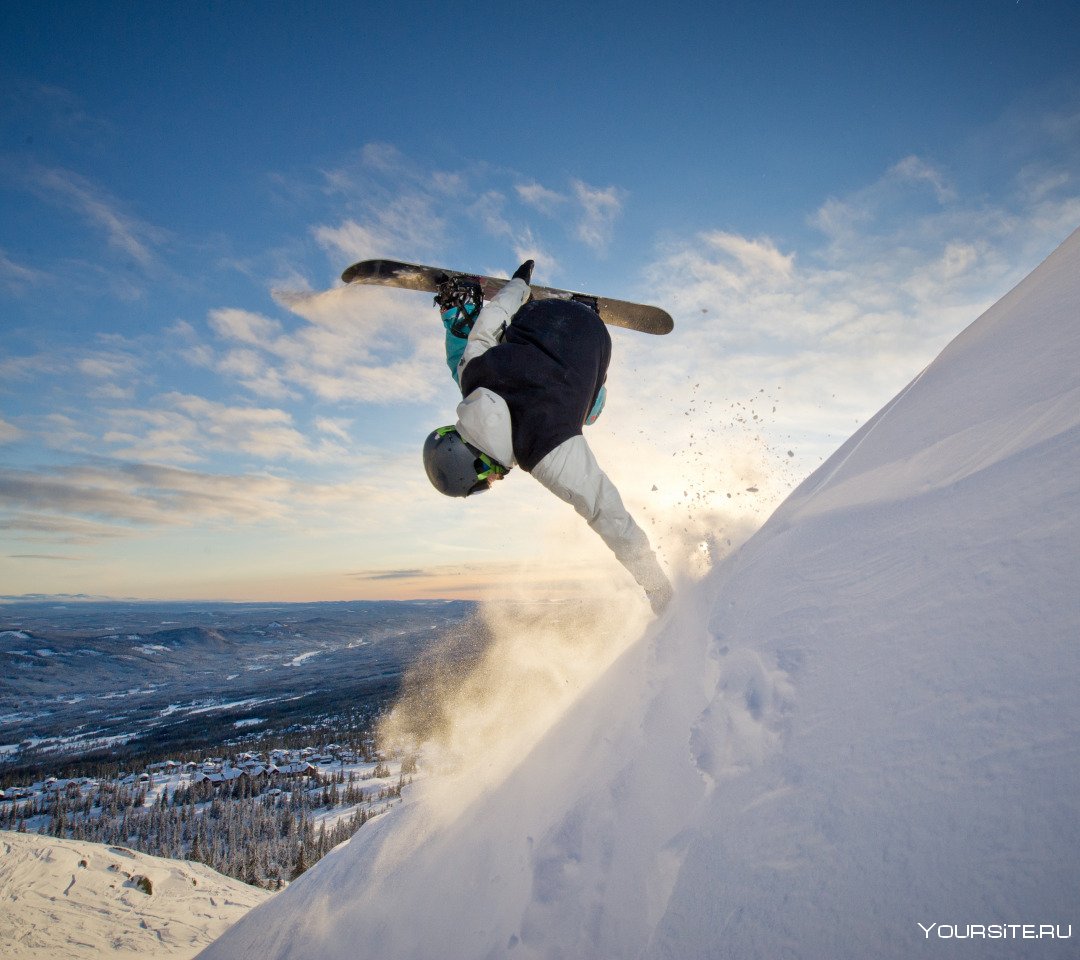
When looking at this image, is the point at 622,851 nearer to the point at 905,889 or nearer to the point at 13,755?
the point at 905,889

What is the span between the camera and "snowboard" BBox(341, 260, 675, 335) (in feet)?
20.4

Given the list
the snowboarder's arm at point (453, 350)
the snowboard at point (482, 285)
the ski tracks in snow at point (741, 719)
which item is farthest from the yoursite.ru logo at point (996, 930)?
the snowboard at point (482, 285)

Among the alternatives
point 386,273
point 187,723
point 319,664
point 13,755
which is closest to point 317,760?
point 187,723

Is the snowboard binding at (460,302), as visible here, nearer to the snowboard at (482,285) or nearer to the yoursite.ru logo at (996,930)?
the snowboard at (482,285)

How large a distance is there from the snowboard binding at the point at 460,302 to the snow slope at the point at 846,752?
3.57 meters

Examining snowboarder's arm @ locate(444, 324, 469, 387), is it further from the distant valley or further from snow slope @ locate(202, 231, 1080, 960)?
the distant valley

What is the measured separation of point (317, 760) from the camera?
62.6 m

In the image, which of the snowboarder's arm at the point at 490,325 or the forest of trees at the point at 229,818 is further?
the forest of trees at the point at 229,818

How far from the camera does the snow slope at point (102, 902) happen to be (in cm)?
1155

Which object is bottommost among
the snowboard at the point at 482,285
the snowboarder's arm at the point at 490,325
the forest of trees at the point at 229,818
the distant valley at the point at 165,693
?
the distant valley at the point at 165,693

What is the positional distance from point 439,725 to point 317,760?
21.5 m

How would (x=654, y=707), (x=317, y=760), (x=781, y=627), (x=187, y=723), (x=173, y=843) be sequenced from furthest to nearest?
1. (x=187, y=723)
2. (x=317, y=760)
3. (x=173, y=843)
4. (x=654, y=707)
5. (x=781, y=627)

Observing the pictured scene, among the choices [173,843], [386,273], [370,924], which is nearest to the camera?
[370,924]

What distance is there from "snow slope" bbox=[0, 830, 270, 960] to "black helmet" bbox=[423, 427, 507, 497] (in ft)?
45.0
